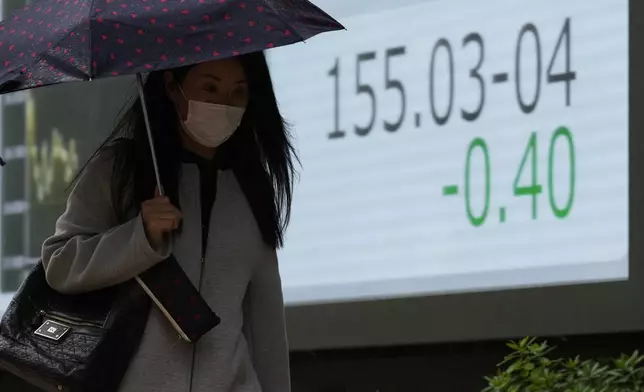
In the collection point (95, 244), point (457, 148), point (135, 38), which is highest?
point (135, 38)

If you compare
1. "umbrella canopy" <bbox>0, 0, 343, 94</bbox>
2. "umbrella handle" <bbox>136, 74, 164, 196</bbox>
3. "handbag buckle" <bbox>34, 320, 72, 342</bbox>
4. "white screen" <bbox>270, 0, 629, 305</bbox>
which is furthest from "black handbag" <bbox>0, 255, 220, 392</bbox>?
"white screen" <bbox>270, 0, 629, 305</bbox>

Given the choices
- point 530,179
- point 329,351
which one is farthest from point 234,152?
point 329,351

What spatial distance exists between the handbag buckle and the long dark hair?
27 cm

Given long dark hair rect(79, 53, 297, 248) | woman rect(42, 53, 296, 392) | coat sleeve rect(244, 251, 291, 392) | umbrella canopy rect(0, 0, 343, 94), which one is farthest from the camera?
coat sleeve rect(244, 251, 291, 392)

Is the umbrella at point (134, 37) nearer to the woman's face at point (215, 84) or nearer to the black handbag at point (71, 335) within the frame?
the woman's face at point (215, 84)

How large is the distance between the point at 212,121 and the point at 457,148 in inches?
92.8

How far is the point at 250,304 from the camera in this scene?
11.4 ft

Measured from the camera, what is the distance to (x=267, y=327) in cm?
350

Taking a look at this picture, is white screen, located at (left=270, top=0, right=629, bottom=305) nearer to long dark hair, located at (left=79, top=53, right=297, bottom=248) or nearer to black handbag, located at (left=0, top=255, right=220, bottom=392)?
long dark hair, located at (left=79, top=53, right=297, bottom=248)

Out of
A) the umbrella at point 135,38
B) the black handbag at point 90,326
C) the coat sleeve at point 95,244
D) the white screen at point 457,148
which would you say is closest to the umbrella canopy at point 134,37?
the umbrella at point 135,38

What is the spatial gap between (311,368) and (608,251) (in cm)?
159

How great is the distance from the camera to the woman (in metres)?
3.26

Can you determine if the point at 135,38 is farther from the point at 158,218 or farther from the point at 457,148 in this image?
the point at 457,148

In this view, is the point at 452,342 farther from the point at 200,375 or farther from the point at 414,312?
the point at 200,375
